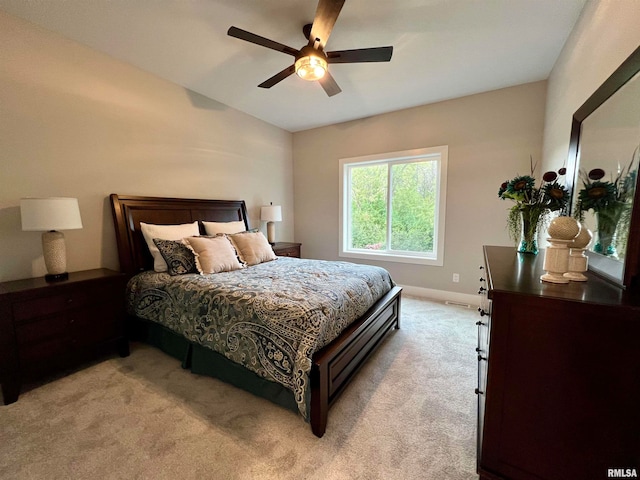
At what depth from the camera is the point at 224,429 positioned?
1534mm

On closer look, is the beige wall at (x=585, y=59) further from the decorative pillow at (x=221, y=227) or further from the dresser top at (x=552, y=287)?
the decorative pillow at (x=221, y=227)

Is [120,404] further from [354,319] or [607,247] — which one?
[607,247]

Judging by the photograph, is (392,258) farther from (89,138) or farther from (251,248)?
(89,138)

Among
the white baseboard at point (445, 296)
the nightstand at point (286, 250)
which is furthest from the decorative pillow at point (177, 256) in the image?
the white baseboard at point (445, 296)

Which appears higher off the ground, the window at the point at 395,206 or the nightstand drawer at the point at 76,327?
the window at the point at 395,206

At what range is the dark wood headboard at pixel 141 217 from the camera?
258 cm

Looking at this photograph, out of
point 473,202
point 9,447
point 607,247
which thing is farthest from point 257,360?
point 473,202

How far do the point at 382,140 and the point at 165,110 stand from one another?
2954 mm

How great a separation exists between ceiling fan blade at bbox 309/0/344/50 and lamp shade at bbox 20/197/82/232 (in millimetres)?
2299

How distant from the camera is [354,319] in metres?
1.97

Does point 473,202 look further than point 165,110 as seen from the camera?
Yes

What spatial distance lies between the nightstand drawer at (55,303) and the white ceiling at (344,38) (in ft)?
7.19

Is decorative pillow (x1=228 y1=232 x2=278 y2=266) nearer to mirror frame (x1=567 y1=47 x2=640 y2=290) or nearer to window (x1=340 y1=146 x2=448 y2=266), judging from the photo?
window (x1=340 y1=146 x2=448 y2=266)

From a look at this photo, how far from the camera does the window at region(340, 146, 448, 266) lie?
3.71 meters
